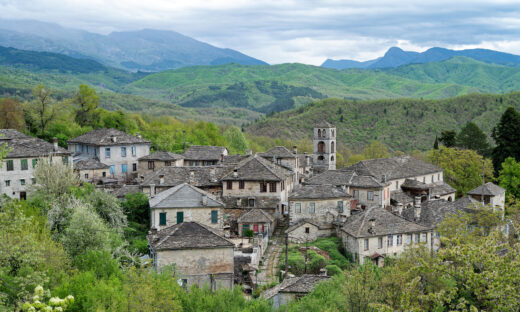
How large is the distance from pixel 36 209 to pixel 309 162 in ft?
136

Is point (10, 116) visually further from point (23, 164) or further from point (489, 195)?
point (489, 195)

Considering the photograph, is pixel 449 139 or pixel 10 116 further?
pixel 449 139

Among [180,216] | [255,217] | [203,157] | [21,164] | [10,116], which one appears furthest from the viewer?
[10,116]

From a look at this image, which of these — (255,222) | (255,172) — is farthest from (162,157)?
(255,222)

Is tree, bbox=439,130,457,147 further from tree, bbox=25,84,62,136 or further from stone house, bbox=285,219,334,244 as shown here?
tree, bbox=25,84,62,136

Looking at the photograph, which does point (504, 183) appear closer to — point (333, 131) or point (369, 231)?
point (333, 131)

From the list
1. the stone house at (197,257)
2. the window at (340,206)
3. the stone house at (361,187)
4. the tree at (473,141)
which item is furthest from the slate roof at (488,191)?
the stone house at (197,257)

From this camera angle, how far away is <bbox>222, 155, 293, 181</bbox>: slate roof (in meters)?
45.9

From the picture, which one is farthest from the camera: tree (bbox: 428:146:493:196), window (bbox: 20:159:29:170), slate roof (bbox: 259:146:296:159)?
tree (bbox: 428:146:493:196)

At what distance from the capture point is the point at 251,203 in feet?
150

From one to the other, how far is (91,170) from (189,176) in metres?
16.0

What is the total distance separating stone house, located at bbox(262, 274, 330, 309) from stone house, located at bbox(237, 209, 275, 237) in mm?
12082

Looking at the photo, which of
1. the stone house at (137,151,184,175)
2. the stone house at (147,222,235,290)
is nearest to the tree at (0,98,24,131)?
the stone house at (137,151,184,175)

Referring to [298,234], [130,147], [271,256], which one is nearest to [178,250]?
[271,256]
